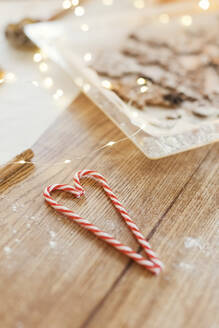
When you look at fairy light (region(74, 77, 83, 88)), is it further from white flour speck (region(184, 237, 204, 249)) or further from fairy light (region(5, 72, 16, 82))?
white flour speck (region(184, 237, 204, 249))

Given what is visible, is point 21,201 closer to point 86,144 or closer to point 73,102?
point 86,144

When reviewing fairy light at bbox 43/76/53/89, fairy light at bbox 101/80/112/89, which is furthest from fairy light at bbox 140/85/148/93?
fairy light at bbox 43/76/53/89

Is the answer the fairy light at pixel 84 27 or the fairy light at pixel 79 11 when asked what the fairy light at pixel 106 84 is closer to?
the fairy light at pixel 84 27

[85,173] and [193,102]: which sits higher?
[85,173]

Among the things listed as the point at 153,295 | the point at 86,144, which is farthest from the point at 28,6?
the point at 153,295

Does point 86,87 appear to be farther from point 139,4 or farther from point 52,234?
point 139,4

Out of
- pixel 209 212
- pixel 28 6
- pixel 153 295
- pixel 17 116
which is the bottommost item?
pixel 209 212

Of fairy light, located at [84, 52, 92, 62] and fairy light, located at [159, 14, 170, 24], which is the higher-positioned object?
fairy light, located at [84, 52, 92, 62]
